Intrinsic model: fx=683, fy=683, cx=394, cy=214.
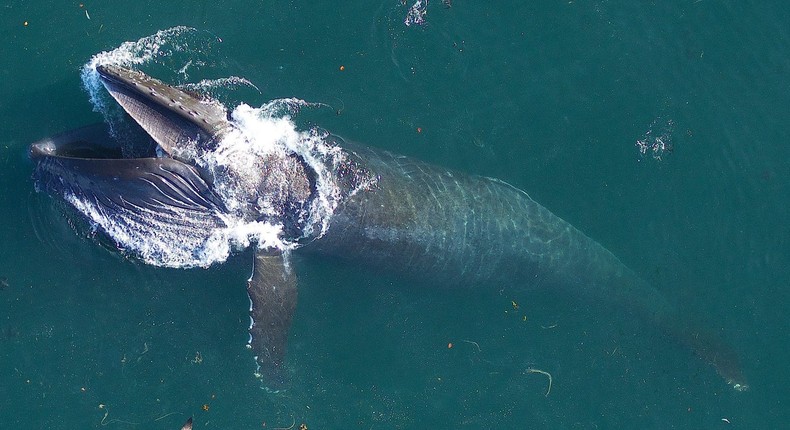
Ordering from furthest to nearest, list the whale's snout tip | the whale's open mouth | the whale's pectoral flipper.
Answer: the whale's pectoral flipper, the whale's snout tip, the whale's open mouth

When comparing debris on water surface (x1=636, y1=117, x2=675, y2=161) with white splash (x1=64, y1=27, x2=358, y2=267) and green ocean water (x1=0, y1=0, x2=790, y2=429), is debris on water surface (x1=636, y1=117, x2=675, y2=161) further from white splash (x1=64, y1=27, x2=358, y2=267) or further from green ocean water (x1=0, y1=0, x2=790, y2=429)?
white splash (x1=64, y1=27, x2=358, y2=267)

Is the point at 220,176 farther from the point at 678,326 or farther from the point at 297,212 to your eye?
the point at 678,326

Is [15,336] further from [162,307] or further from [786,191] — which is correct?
[786,191]

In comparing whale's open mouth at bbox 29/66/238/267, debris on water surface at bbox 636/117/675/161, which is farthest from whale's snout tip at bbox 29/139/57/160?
debris on water surface at bbox 636/117/675/161

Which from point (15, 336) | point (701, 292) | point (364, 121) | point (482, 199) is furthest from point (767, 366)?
point (15, 336)

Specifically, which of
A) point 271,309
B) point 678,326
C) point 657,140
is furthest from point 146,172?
point 678,326

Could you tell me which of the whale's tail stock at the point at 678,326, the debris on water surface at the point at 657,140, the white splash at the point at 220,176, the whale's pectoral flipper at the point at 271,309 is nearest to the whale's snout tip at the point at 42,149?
the white splash at the point at 220,176
